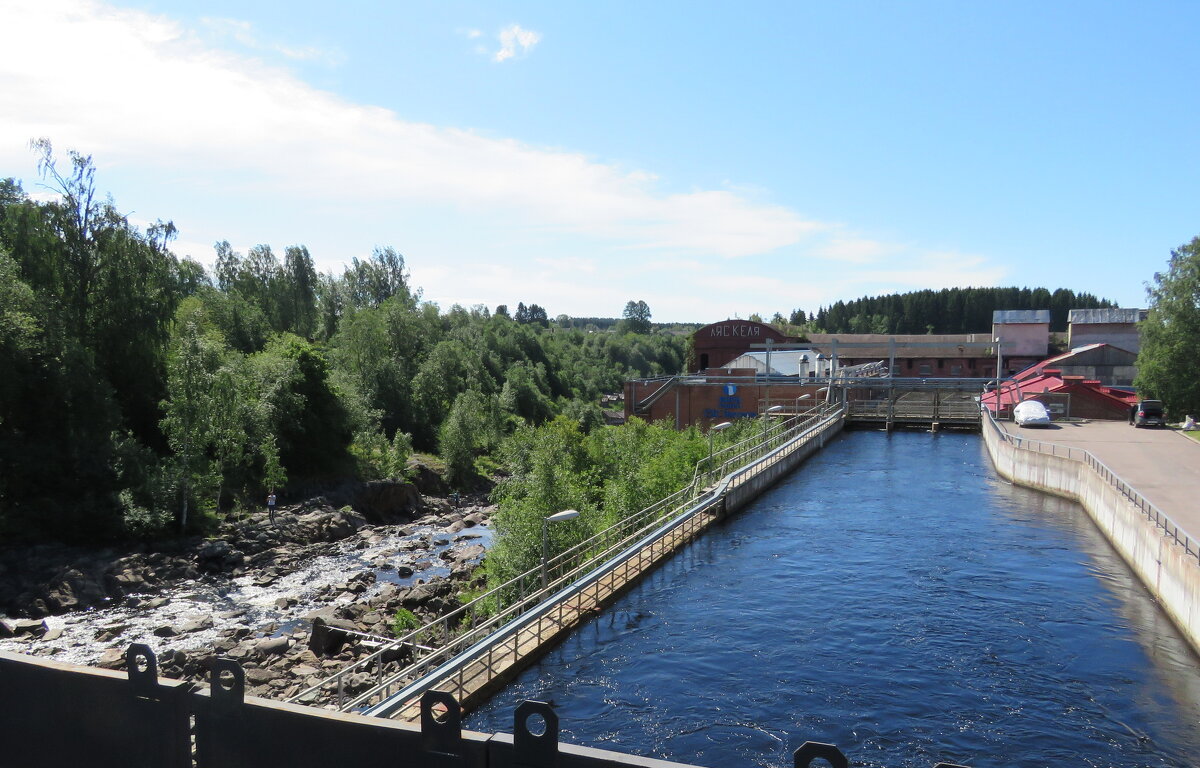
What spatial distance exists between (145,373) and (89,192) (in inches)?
395

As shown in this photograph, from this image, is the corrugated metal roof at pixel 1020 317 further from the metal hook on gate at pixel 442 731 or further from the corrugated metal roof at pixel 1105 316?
the metal hook on gate at pixel 442 731

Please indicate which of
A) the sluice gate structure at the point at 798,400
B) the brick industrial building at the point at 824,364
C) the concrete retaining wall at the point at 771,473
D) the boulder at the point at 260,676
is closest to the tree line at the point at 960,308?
the brick industrial building at the point at 824,364

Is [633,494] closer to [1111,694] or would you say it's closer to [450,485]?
[1111,694]

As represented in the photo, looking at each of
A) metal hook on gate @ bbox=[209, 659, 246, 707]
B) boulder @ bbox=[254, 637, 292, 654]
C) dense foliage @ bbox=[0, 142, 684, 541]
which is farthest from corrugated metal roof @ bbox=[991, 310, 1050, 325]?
metal hook on gate @ bbox=[209, 659, 246, 707]

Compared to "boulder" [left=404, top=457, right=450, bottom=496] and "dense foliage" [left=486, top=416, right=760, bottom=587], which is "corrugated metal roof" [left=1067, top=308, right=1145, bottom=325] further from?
"boulder" [left=404, top=457, right=450, bottom=496]

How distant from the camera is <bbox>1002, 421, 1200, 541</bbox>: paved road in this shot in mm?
24859

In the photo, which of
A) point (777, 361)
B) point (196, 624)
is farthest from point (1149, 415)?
point (196, 624)

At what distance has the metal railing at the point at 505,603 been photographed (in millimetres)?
12828

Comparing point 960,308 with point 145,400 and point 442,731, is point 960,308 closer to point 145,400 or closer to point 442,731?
point 145,400

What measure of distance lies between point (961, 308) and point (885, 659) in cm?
17640

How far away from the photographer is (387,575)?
114 ft

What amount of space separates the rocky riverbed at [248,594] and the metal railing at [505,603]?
1.85 metres

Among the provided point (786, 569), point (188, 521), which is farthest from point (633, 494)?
point (188, 521)

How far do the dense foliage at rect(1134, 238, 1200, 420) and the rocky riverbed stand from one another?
138 feet
